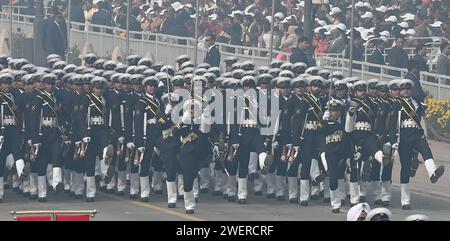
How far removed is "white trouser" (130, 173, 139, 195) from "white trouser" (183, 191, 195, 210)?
208 cm

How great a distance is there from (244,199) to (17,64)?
199 inches

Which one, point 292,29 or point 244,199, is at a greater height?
point 292,29

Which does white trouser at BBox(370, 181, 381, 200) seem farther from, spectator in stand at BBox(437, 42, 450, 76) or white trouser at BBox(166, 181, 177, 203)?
spectator in stand at BBox(437, 42, 450, 76)

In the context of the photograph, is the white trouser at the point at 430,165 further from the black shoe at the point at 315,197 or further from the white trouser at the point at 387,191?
the black shoe at the point at 315,197

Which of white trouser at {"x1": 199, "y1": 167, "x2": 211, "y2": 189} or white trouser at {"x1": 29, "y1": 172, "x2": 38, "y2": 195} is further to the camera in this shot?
white trouser at {"x1": 199, "y1": 167, "x2": 211, "y2": 189}

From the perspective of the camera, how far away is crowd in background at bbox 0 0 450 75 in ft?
118

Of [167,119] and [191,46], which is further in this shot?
[191,46]

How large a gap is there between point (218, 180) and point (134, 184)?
138cm

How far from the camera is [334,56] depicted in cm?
3584

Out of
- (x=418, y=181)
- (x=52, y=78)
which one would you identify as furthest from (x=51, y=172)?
(x=418, y=181)

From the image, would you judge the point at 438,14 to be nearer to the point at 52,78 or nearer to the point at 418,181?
the point at 418,181

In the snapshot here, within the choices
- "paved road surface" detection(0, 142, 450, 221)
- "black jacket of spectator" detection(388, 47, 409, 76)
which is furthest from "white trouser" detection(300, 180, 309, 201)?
"black jacket of spectator" detection(388, 47, 409, 76)

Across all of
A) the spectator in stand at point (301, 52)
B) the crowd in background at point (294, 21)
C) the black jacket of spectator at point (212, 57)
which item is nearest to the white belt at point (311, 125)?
the spectator in stand at point (301, 52)

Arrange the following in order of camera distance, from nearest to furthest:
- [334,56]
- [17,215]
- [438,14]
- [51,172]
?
[17,215], [51,172], [334,56], [438,14]
